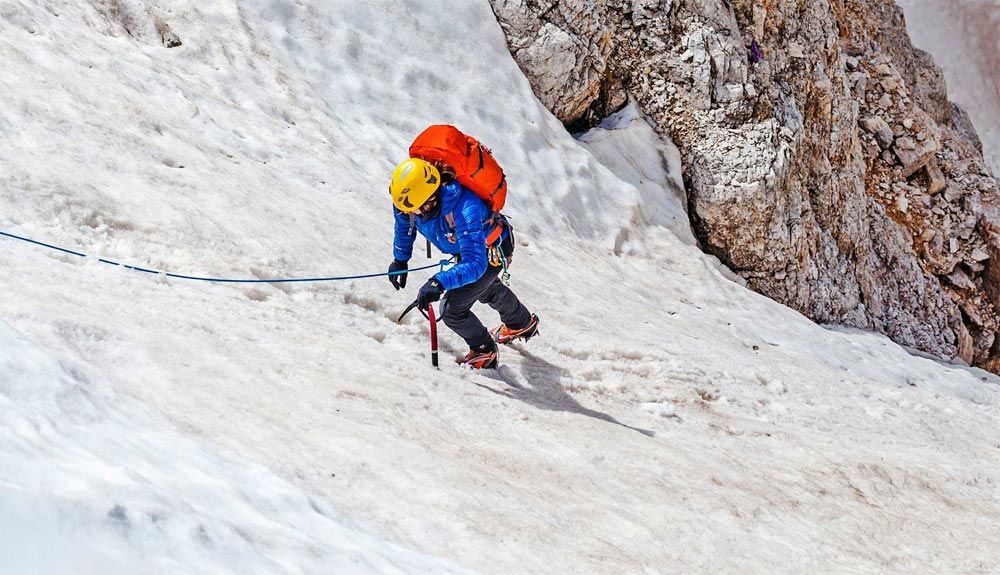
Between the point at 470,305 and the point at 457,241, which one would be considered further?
the point at 470,305

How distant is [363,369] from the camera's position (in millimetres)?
5852

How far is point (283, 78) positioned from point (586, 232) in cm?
481

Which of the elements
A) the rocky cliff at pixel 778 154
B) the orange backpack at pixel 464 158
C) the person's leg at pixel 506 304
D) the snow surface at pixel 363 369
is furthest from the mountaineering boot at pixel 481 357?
the rocky cliff at pixel 778 154

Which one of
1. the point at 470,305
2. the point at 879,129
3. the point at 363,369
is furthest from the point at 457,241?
the point at 879,129

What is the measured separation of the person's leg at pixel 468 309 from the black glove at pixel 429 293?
1.40ft

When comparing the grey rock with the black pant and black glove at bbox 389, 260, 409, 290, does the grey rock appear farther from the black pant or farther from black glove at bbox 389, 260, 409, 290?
black glove at bbox 389, 260, 409, 290

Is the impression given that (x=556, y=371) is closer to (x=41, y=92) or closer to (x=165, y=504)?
(x=165, y=504)

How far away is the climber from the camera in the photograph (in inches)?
242

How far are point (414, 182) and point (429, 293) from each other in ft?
2.69

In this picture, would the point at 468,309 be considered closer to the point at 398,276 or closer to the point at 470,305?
the point at 470,305

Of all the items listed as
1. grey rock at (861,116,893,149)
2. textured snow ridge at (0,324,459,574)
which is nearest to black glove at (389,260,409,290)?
textured snow ridge at (0,324,459,574)

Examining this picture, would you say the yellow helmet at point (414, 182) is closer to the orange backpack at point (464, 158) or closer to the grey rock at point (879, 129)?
the orange backpack at point (464, 158)

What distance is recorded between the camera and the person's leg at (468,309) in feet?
21.8

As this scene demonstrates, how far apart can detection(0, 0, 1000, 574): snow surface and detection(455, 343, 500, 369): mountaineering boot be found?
0.27 m
